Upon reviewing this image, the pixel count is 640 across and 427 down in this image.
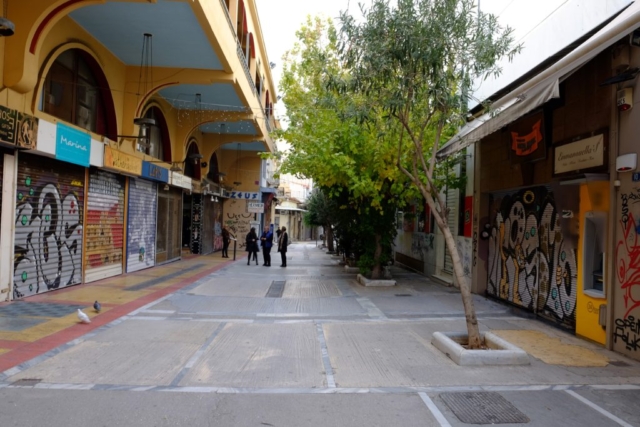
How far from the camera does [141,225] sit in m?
16.0

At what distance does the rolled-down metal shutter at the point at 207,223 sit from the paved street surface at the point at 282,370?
14.4m

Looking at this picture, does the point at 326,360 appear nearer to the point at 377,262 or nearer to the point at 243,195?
the point at 377,262

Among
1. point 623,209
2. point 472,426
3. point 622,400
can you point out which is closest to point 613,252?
point 623,209

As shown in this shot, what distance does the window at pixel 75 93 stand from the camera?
10.8 m

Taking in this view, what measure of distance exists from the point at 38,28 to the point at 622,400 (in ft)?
35.7

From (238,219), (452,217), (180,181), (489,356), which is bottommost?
(489,356)

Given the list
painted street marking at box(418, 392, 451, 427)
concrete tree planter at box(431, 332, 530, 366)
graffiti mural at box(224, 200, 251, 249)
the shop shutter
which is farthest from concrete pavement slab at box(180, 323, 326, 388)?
graffiti mural at box(224, 200, 251, 249)

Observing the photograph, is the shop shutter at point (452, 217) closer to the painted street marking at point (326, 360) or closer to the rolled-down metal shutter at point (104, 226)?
the painted street marking at point (326, 360)

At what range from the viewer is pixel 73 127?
36.3 feet

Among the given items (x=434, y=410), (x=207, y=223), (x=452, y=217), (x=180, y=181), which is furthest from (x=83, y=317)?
(x=207, y=223)

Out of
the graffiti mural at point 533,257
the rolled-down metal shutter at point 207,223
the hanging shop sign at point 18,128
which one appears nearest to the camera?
the hanging shop sign at point 18,128

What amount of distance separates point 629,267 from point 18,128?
34.2 feet

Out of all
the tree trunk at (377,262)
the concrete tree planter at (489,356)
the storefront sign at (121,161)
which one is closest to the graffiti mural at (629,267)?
the concrete tree planter at (489,356)

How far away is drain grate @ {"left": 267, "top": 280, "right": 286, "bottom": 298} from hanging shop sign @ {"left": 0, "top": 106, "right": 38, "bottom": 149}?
245 inches
